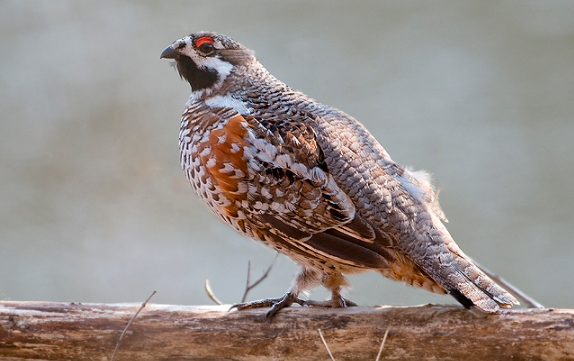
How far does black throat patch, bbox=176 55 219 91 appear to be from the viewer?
12.2ft

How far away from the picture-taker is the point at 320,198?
307 cm

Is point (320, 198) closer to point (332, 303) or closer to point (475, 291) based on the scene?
point (332, 303)

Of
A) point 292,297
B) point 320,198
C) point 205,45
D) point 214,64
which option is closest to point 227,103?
point 214,64

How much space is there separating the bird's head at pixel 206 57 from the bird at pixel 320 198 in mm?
224

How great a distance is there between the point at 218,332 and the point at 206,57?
1.65 meters

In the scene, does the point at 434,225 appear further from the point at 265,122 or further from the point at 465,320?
the point at 265,122

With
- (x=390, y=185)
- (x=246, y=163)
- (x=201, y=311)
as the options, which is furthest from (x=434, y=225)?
(x=201, y=311)

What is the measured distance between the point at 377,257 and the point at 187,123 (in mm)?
1375

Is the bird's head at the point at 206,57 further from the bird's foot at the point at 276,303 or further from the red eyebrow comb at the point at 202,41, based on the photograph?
the bird's foot at the point at 276,303

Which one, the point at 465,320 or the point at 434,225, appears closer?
the point at 465,320

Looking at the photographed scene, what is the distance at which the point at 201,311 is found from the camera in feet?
10.5

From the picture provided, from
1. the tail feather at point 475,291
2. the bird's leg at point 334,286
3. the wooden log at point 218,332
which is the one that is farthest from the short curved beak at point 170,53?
the tail feather at point 475,291

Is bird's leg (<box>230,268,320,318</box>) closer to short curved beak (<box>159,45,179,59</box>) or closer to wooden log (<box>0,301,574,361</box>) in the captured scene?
wooden log (<box>0,301,574,361</box>)

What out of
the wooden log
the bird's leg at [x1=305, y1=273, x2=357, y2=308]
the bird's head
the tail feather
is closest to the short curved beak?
the bird's head
